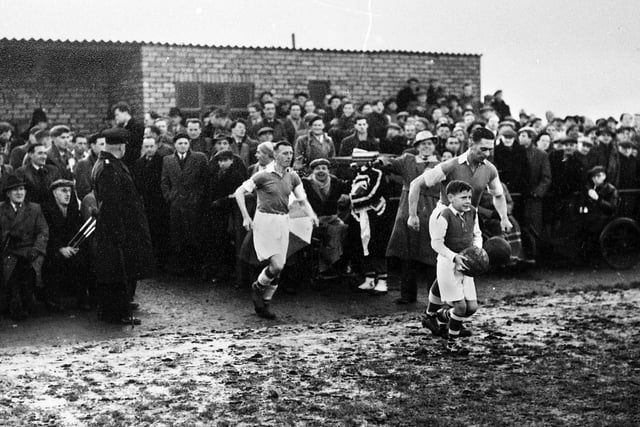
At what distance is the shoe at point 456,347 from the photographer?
883 centimetres

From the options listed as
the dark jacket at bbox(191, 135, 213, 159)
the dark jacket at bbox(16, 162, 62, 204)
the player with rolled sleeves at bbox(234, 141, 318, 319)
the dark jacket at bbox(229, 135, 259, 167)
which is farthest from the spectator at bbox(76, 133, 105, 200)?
the player with rolled sleeves at bbox(234, 141, 318, 319)

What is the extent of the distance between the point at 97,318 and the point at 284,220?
2.29 meters

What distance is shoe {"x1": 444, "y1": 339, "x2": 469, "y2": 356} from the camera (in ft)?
29.0

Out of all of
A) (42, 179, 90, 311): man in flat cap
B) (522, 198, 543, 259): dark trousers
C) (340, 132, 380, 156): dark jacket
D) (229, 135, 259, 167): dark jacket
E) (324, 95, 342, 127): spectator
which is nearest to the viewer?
(42, 179, 90, 311): man in flat cap

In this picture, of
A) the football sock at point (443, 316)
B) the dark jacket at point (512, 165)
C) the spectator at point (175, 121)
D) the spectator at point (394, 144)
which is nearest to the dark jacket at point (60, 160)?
the spectator at point (175, 121)

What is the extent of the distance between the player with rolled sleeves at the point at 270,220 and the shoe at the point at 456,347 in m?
2.34

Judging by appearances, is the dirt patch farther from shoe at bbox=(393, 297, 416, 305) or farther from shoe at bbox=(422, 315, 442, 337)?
shoe at bbox=(393, 297, 416, 305)

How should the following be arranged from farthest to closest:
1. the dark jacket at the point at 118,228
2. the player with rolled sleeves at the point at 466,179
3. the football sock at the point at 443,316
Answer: the dark jacket at the point at 118,228 → the player with rolled sleeves at the point at 466,179 → the football sock at the point at 443,316

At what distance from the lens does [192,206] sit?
12.6 metres

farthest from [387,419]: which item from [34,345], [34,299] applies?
[34,299]

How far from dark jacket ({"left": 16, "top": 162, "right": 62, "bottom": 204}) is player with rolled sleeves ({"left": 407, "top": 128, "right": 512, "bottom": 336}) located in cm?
427

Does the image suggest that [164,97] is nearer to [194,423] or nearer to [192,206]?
[192,206]

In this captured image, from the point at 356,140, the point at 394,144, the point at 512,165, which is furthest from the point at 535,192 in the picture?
the point at 356,140

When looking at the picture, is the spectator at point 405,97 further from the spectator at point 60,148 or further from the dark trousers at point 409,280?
the spectator at point 60,148
